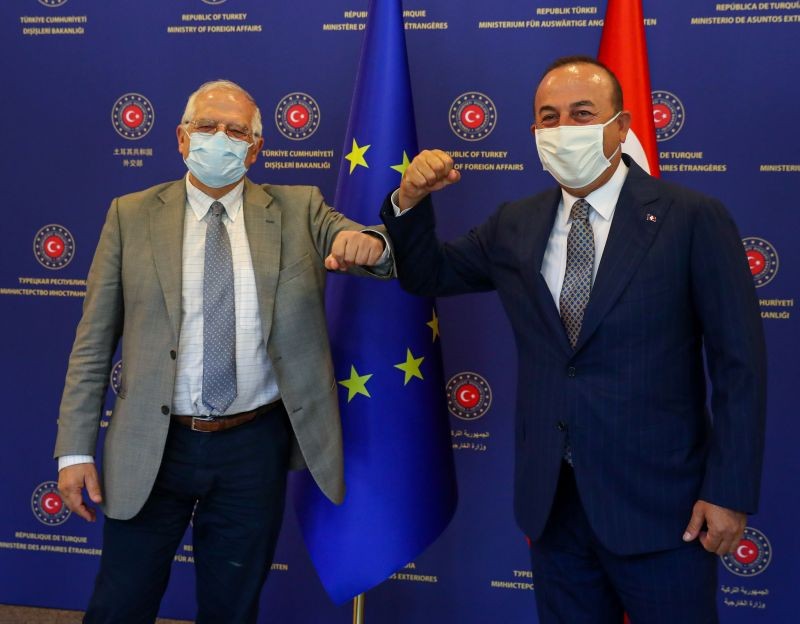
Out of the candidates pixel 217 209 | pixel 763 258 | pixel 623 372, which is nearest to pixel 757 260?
pixel 763 258

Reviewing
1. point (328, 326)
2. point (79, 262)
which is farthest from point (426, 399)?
point (79, 262)

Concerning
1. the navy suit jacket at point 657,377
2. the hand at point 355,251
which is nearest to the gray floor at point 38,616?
the hand at point 355,251

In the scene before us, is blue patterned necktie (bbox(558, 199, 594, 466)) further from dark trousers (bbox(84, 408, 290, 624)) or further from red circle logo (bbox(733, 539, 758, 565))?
red circle logo (bbox(733, 539, 758, 565))

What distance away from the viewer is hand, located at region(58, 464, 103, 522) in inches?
74.7

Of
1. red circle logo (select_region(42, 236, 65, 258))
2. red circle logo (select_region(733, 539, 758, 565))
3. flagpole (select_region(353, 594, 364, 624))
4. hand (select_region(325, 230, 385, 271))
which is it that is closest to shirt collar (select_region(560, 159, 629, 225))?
hand (select_region(325, 230, 385, 271))

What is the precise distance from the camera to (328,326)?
227 cm

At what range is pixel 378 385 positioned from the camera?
222cm

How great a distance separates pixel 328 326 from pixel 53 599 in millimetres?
2086

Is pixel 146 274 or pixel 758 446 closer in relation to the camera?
pixel 758 446

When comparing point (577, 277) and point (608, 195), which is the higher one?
point (608, 195)

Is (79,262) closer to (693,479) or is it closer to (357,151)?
(357,151)

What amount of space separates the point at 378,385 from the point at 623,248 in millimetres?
959

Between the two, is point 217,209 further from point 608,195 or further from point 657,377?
point 657,377

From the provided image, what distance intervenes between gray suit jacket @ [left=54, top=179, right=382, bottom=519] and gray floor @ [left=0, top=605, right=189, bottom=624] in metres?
1.59
